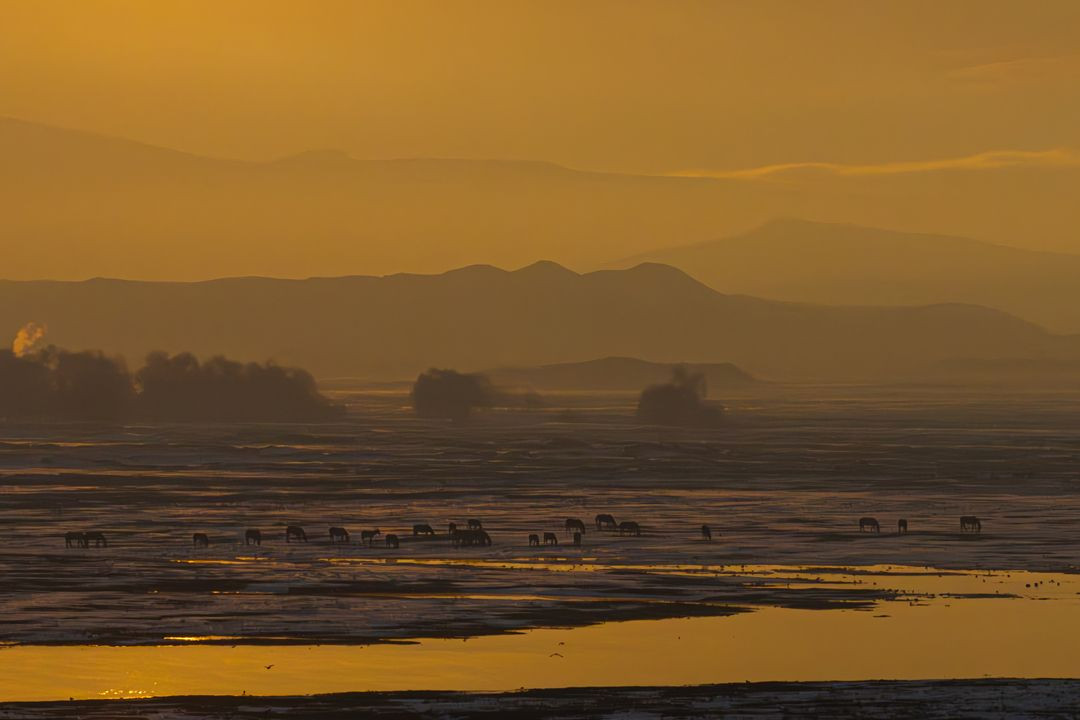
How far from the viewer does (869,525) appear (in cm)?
7450

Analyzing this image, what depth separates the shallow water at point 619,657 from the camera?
37.6 m

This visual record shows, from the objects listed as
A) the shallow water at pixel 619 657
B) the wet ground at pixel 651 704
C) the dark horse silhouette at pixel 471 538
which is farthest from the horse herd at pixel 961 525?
the wet ground at pixel 651 704

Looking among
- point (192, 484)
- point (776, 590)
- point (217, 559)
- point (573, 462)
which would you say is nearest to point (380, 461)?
point (573, 462)

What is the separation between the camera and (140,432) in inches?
7402

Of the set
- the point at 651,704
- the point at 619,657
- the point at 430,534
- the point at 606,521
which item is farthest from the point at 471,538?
the point at 651,704

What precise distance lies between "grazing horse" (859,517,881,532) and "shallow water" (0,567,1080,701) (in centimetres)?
2337

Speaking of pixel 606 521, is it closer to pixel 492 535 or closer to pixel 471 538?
pixel 492 535

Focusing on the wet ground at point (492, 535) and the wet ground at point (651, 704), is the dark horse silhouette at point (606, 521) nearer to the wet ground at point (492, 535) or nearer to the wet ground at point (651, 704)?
the wet ground at point (492, 535)

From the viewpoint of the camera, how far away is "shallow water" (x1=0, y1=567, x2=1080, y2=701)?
3762 centimetres

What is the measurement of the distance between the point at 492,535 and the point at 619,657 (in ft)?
99.6

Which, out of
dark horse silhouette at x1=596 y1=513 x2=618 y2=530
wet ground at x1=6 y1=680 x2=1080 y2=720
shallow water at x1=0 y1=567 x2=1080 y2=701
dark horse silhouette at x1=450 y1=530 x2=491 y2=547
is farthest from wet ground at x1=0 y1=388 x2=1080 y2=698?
wet ground at x1=6 y1=680 x2=1080 y2=720

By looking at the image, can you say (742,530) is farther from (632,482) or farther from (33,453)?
(33,453)

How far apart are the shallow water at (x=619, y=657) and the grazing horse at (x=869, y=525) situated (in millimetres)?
23370

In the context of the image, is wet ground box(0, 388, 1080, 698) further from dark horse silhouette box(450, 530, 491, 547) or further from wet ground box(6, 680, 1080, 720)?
wet ground box(6, 680, 1080, 720)
